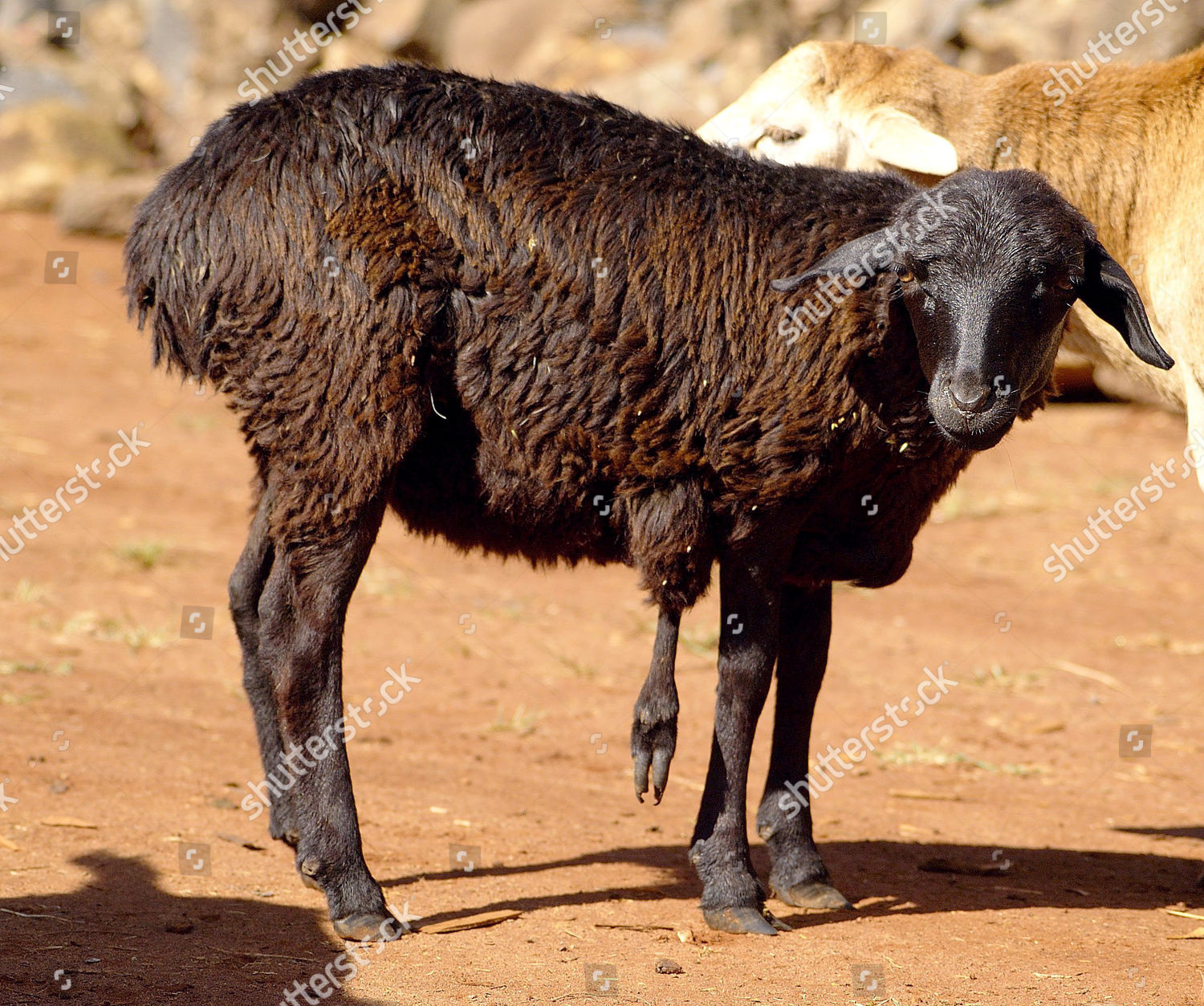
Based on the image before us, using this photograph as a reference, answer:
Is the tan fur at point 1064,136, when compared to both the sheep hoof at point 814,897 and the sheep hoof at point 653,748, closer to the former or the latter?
the sheep hoof at point 814,897

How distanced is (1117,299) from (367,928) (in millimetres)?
3335

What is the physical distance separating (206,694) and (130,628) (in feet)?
3.07

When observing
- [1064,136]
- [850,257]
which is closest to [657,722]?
[850,257]

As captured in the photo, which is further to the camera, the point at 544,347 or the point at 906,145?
the point at 906,145

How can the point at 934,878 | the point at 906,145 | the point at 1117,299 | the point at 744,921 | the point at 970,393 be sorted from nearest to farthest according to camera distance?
1. the point at 970,393
2. the point at 1117,299
3. the point at 744,921
4. the point at 934,878
5. the point at 906,145

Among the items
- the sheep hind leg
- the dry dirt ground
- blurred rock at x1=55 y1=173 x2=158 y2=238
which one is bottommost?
blurred rock at x1=55 y1=173 x2=158 y2=238

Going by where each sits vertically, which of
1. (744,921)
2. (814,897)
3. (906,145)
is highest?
(906,145)

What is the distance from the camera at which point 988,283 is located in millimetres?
4121

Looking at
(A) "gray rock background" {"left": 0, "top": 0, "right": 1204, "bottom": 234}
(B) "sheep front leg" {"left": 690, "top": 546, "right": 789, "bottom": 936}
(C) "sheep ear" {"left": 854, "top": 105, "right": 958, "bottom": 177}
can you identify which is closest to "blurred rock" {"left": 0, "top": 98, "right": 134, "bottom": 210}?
(A) "gray rock background" {"left": 0, "top": 0, "right": 1204, "bottom": 234}

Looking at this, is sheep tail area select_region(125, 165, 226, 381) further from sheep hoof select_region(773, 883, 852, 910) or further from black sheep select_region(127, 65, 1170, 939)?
sheep hoof select_region(773, 883, 852, 910)

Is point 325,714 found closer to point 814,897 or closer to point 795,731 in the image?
point 795,731

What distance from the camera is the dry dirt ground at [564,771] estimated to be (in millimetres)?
4324

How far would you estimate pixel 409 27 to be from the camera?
897 inches

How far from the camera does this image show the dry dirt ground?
14.2ft
